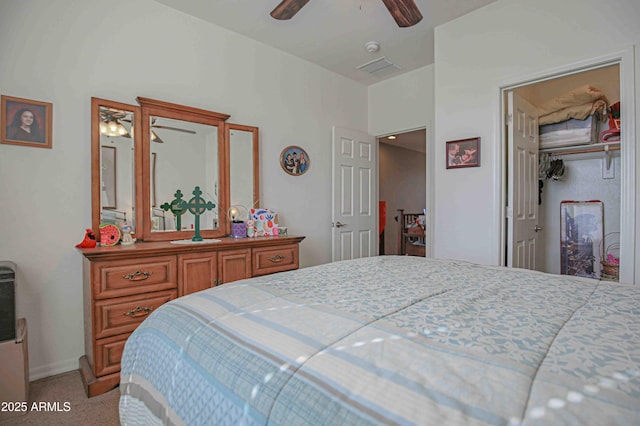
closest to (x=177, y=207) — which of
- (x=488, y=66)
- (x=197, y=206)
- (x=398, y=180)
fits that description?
(x=197, y=206)

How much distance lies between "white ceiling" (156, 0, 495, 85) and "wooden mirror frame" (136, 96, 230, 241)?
2.87 ft

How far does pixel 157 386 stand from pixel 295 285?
55 centimetres

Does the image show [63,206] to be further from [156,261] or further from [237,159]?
[237,159]

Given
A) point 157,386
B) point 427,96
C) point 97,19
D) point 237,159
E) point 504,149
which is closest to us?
point 157,386

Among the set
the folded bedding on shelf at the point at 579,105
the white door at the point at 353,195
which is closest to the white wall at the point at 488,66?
the folded bedding on shelf at the point at 579,105

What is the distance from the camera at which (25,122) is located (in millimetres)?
2166

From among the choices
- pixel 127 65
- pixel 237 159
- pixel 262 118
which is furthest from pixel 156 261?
pixel 262 118

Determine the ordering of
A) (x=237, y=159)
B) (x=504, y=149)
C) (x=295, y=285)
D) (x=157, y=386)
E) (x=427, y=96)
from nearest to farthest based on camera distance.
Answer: (x=157, y=386) < (x=295, y=285) < (x=504, y=149) < (x=237, y=159) < (x=427, y=96)

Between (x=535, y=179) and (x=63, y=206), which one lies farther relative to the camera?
(x=535, y=179)

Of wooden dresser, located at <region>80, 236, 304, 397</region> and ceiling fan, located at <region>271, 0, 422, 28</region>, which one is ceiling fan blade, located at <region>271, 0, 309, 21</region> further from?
wooden dresser, located at <region>80, 236, 304, 397</region>

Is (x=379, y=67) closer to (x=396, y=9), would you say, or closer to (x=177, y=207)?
(x=396, y=9)

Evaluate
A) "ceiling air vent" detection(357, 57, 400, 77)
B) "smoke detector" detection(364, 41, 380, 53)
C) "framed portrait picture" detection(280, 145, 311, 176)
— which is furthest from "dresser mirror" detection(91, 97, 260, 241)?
"ceiling air vent" detection(357, 57, 400, 77)

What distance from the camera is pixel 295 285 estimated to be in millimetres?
1289

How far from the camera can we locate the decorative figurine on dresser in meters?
2.05
